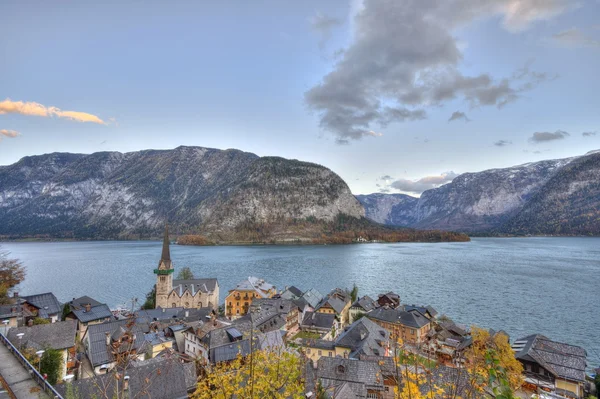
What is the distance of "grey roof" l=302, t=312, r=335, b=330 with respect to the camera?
149 ft

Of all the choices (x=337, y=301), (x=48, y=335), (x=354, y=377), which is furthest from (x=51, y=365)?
(x=337, y=301)

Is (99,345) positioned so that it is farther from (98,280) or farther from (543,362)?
(98,280)

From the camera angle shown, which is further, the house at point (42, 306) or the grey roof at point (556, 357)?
the house at point (42, 306)

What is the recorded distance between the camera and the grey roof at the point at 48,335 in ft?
80.8

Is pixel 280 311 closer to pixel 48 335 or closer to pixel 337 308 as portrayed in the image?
pixel 337 308

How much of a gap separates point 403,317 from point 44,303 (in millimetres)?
48802

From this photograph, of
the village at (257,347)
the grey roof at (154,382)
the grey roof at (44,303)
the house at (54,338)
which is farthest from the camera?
the grey roof at (44,303)

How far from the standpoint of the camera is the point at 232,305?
185 ft

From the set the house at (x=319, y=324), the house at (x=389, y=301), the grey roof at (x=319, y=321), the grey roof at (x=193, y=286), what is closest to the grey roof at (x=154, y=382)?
the house at (x=319, y=324)

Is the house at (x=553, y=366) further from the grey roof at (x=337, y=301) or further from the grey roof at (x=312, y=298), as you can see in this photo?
the grey roof at (x=312, y=298)

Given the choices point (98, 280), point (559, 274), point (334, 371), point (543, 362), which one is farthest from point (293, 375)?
point (559, 274)

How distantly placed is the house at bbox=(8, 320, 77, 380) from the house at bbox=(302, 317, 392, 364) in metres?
20.3

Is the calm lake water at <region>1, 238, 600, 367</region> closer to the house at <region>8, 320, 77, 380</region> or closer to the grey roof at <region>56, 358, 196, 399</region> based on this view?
the house at <region>8, 320, 77, 380</region>

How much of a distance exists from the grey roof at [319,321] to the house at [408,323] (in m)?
6.09
